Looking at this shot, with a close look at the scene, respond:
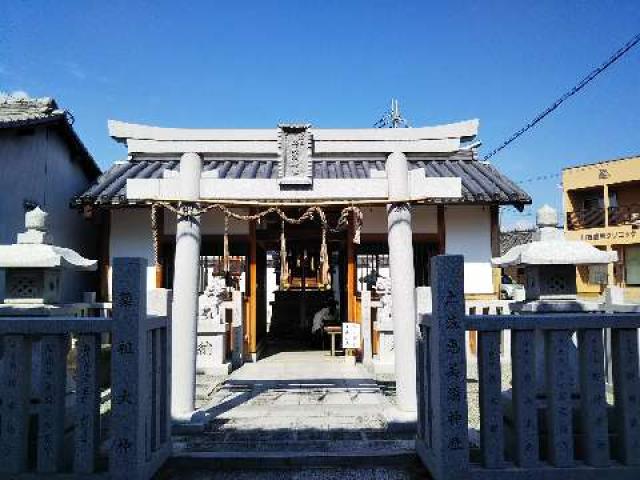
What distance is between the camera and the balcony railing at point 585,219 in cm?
2852

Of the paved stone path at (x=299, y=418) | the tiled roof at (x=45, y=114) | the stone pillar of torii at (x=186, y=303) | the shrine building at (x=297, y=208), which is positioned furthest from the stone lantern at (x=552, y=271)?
the tiled roof at (x=45, y=114)

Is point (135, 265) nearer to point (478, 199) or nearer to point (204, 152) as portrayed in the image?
point (204, 152)

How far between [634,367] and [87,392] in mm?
4782

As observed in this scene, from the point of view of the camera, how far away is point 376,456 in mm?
4762

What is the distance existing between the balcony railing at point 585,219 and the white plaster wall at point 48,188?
28100 millimetres

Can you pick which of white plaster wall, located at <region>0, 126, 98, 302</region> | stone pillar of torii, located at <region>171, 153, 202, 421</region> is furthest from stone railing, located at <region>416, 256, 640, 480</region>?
white plaster wall, located at <region>0, 126, 98, 302</region>

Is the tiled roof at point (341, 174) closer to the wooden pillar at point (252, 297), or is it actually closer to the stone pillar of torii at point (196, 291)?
the wooden pillar at point (252, 297)

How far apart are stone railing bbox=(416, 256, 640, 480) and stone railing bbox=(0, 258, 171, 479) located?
2596 mm

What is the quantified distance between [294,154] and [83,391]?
12.6 feet

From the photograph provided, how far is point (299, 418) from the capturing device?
20.6ft

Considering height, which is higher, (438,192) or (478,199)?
(478,199)

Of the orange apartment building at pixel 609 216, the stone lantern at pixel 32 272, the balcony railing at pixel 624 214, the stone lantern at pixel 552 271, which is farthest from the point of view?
the balcony railing at pixel 624 214

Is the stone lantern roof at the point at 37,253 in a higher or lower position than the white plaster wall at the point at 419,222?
lower

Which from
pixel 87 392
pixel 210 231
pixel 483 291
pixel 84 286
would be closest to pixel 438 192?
→ pixel 87 392
